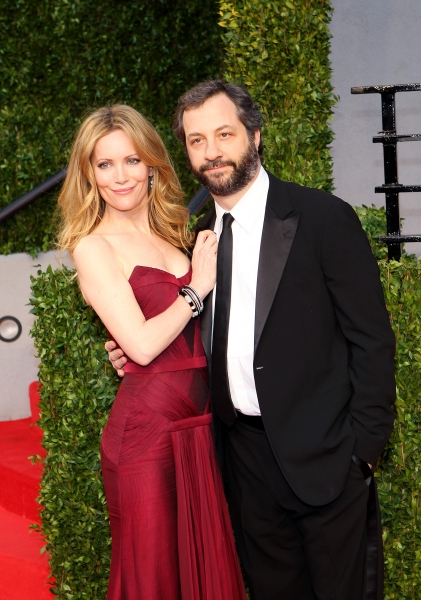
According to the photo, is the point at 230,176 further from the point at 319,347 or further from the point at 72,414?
the point at 72,414

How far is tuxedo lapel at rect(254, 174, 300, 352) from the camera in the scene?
2605mm

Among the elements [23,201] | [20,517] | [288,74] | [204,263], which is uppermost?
[288,74]

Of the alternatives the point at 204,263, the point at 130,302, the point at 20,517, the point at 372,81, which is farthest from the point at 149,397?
the point at 372,81

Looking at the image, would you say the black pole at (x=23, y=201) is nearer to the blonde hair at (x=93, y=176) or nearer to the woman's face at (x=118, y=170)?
the blonde hair at (x=93, y=176)

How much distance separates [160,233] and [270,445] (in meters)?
1.00

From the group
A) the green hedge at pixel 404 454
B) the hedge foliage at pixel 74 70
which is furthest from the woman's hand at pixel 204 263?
the hedge foliage at pixel 74 70

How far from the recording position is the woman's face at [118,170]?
3.00 m

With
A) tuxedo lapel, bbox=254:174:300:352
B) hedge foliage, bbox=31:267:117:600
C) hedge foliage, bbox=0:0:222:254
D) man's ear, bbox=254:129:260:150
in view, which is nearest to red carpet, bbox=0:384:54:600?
hedge foliage, bbox=31:267:117:600

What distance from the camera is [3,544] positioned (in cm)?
449

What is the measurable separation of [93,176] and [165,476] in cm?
115

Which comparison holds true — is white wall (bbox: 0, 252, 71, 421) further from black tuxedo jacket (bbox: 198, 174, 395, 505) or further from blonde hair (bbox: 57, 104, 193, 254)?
black tuxedo jacket (bbox: 198, 174, 395, 505)

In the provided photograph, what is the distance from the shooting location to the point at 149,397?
9.52ft

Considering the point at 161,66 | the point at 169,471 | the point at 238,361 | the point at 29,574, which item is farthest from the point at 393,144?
the point at 161,66

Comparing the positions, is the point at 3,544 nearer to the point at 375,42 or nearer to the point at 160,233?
the point at 160,233
